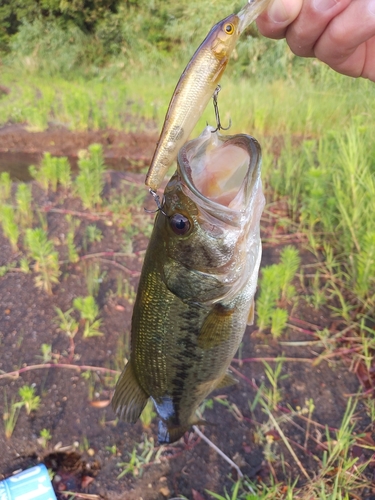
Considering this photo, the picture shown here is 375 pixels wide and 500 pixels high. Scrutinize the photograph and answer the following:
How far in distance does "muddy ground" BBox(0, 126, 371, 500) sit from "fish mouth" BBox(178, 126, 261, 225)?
1.59 m

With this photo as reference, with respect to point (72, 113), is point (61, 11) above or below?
above

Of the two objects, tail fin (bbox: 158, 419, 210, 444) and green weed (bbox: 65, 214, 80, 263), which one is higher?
tail fin (bbox: 158, 419, 210, 444)

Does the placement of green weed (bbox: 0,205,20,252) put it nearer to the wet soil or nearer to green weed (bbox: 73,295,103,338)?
green weed (bbox: 73,295,103,338)

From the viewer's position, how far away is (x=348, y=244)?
119 inches

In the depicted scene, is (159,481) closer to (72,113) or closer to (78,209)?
(78,209)

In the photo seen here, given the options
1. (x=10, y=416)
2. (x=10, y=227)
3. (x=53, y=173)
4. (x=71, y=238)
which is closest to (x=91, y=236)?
(x=71, y=238)

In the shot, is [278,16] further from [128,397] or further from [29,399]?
[29,399]

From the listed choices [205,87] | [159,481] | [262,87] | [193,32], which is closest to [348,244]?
[159,481]

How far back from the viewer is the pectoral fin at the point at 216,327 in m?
1.18

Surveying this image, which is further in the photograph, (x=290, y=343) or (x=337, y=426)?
(x=290, y=343)

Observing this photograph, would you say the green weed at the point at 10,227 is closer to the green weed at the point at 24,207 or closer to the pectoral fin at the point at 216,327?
the green weed at the point at 24,207

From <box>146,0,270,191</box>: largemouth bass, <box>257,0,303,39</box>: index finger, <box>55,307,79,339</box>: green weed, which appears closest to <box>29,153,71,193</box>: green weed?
<box>55,307,79,339</box>: green weed

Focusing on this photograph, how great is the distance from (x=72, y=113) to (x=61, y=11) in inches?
407

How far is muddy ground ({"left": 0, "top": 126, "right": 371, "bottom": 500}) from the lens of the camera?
2.06 meters
